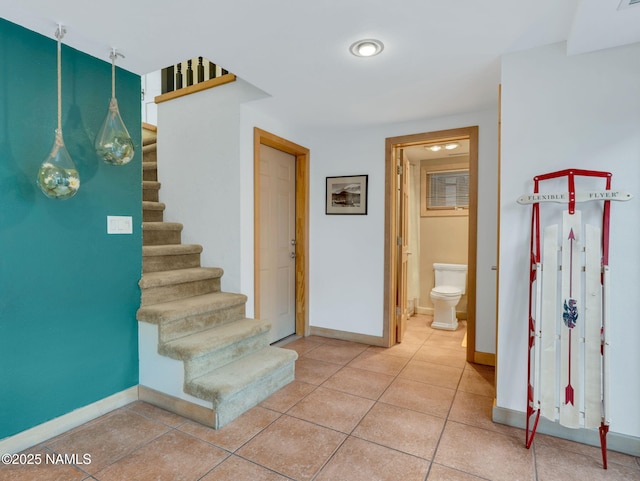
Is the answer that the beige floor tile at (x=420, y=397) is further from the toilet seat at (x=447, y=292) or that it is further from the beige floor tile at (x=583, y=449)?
the toilet seat at (x=447, y=292)

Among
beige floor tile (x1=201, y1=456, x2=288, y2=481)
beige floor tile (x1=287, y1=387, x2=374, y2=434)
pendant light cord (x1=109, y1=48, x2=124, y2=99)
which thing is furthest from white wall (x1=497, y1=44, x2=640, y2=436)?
pendant light cord (x1=109, y1=48, x2=124, y2=99)

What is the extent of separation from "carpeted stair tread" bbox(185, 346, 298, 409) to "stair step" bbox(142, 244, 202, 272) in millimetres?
1048

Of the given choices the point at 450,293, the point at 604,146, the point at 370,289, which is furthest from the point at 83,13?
the point at 450,293

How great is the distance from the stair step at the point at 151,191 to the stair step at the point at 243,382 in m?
1.95

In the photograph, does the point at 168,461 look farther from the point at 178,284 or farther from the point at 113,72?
the point at 113,72

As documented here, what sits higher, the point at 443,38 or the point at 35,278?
the point at 443,38

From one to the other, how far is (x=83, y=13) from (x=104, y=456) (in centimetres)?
228

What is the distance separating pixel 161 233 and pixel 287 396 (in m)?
1.84

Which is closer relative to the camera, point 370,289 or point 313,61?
point 313,61

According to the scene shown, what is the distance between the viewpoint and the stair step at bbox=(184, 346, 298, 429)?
2.11 meters

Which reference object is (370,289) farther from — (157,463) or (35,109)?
(35,109)

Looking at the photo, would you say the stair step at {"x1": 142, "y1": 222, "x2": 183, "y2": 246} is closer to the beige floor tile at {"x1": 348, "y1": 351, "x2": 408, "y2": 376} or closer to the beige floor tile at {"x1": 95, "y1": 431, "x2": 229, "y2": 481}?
the beige floor tile at {"x1": 95, "y1": 431, "x2": 229, "y2": 481}

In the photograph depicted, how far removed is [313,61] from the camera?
2.26m

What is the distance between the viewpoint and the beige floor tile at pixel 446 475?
Result: 1.67m
